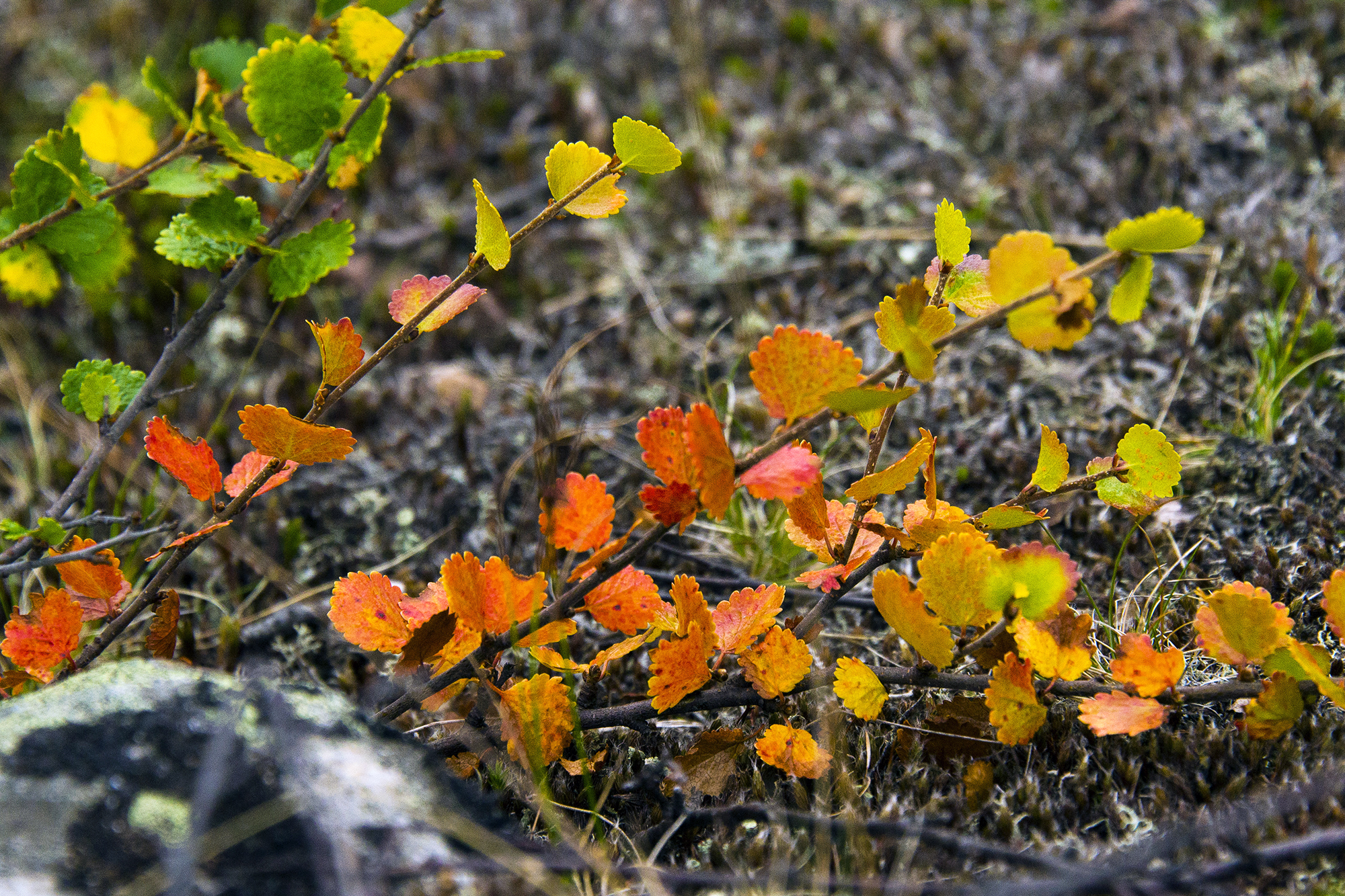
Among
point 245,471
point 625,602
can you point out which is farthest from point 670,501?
point 245,471

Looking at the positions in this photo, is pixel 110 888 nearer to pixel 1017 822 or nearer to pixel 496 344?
pixel 1017 822

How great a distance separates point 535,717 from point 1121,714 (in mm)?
1102

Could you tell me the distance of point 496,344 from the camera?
11.3ft

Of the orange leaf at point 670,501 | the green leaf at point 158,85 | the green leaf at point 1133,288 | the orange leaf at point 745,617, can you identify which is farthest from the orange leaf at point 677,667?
the green leaf at point 158,85

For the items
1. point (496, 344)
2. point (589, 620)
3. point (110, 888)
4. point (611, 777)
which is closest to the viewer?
point (110, 888)

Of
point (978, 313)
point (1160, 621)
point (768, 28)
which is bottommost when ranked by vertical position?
point (1160, 621)

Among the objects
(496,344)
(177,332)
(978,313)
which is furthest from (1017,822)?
(496,344)

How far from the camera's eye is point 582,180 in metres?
1.70

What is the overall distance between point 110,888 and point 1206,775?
1.94 m

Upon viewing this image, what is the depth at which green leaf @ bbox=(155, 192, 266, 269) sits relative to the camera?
1898 mm

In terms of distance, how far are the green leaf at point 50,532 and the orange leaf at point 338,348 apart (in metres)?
0.57

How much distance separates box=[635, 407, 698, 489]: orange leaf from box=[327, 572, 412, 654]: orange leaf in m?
0.62

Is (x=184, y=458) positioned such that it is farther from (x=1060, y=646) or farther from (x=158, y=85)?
(x=1060, y=646)

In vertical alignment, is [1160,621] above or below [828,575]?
below
